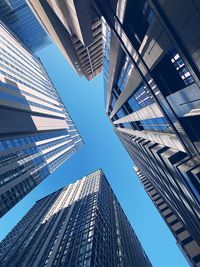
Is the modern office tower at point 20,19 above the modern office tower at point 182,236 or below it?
above

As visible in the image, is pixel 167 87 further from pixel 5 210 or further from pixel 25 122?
pixel 25 122

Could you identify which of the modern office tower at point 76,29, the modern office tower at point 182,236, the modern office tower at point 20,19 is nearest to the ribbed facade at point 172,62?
the modern office tower at point 76,29

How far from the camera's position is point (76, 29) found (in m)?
38.5

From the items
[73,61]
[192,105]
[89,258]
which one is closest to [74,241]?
[89,258]

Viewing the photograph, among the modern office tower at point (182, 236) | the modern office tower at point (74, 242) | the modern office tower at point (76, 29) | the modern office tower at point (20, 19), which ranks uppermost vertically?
the modern office tower at point (20, 19)

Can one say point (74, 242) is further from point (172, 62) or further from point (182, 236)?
point (172, 62)

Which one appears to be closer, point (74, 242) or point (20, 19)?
point (74, 242)

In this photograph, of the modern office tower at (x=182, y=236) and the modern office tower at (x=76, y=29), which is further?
the modern office tower at (x=182, y=236)

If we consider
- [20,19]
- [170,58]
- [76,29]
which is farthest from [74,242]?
[20,19]

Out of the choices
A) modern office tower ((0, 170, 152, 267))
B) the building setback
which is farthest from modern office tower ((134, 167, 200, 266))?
the building setback

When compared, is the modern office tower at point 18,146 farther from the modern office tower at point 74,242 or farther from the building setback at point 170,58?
the building setback at point 170,58

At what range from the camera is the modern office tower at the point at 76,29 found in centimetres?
3003

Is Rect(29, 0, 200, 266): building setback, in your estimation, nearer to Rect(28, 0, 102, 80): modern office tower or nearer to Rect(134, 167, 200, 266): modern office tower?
Rect(28, 0, 102, 80): modern office tower

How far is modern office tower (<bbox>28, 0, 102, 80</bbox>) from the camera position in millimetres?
30031
